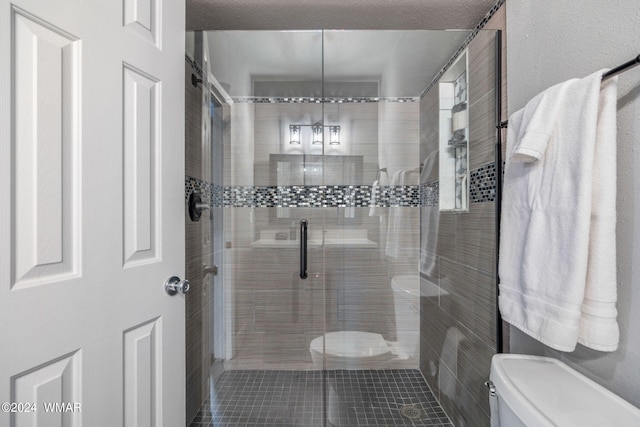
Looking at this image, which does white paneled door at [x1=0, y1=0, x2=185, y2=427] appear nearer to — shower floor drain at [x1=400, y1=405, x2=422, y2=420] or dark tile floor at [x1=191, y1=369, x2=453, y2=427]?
dark tile floor at [x1=191, y1=369, x2=453, y2=427]

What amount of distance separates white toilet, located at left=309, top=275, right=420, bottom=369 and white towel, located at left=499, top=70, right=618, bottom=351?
0.99m

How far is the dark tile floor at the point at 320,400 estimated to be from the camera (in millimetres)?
1640

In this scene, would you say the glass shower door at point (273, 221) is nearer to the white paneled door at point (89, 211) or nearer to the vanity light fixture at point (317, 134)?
the vanity light fixture at point (317, 134)

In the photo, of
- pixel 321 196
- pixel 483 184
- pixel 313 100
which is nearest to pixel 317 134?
pixel 313 100

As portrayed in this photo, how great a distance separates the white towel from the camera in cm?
78

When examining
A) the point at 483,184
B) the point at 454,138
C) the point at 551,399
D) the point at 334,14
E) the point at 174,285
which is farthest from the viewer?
the point at 454,138

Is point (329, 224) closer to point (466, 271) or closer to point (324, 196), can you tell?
point (324, 196)

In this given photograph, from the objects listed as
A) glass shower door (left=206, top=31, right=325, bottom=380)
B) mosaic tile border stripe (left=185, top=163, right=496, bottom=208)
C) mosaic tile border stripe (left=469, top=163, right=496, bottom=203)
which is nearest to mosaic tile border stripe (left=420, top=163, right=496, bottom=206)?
mosaic tile border stripe (left=469, top=163, right=496, bottom=203)

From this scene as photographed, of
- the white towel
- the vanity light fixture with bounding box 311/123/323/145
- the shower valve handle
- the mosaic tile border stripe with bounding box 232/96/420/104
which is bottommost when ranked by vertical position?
the shower valve handle

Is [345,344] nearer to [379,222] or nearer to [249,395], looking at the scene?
[249,395]

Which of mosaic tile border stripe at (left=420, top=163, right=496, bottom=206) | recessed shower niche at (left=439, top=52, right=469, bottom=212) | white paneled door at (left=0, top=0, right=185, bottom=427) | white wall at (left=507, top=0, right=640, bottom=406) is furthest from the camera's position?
recessed shower niche at (left=439, top=52, right=469, bottom=212)

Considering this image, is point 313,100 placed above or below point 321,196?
above

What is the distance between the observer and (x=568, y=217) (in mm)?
830

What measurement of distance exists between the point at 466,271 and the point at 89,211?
1601 mm
